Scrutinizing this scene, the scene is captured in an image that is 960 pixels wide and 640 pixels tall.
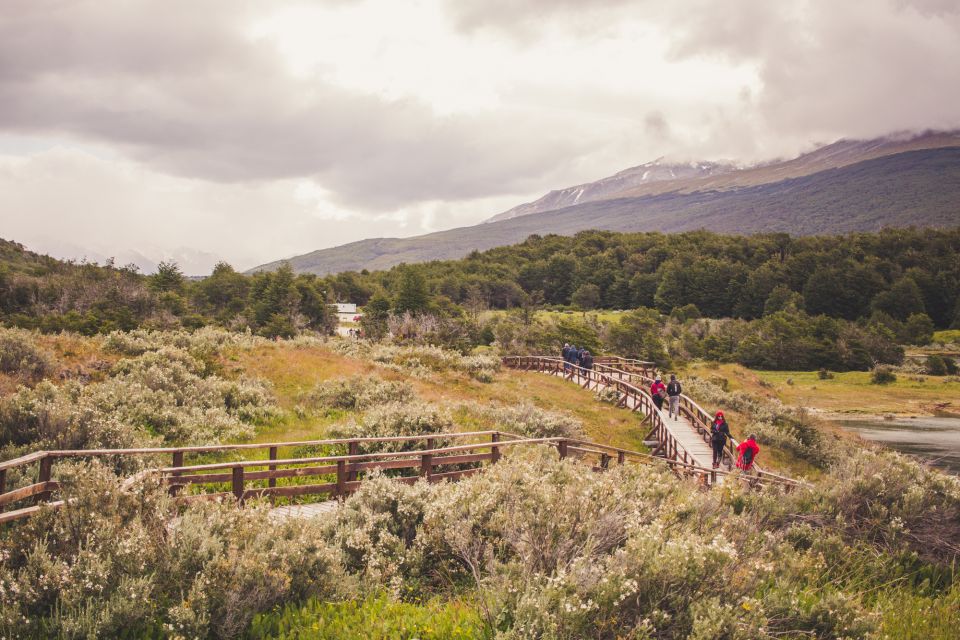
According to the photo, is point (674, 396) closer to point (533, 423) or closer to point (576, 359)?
point (533, 423)

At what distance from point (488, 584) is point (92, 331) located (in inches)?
1275

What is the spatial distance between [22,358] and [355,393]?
9.09 meters

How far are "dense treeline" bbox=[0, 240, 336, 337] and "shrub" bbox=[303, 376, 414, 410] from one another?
1805 centimetres

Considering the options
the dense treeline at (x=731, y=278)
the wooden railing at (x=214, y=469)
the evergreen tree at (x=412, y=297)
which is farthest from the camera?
the dense treeline at (x=731, y=278)

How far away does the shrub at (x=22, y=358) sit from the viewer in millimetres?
14241

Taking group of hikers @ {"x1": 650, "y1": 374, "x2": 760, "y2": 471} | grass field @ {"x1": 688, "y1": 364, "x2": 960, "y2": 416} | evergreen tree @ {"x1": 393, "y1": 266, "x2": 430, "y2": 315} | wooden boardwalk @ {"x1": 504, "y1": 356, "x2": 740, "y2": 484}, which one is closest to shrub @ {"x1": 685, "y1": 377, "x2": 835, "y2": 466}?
wooden boardwalk @ {"x1": 504, "y1": 356, "x2": 740, "y2": 484}

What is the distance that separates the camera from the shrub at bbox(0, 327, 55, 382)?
46.7 ft

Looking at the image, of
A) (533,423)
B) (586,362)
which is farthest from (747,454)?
(586,362)

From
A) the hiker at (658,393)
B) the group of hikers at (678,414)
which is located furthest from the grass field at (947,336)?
the hiker at (658,393)

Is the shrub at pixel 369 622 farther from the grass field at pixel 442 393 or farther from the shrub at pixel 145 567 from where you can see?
the grass field at pixel 442 393

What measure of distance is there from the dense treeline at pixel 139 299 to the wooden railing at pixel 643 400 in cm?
2082

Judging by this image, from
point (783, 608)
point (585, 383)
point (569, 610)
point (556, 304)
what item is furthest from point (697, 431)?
point (556, 304)

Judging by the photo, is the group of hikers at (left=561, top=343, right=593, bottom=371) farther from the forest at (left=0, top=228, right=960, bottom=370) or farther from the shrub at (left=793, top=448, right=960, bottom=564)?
the shrub at (left=793, top=448, right=960, bottom=564)

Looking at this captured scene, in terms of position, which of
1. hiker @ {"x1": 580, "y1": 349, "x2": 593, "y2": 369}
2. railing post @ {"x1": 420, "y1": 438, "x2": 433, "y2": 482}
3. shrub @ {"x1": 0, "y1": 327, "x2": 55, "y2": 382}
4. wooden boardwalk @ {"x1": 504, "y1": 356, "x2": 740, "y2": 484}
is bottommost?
wooden boardwalk @ {"x1": 504, "y1": 356, "x2": 740, "y2": 484}
